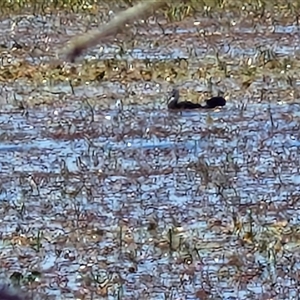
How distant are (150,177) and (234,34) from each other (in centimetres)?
560

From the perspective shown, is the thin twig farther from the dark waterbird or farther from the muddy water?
the dark waterbird

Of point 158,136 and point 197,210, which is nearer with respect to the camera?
point 197,210

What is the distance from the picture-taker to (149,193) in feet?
20.6

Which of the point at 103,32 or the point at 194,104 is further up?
the point at 103,32

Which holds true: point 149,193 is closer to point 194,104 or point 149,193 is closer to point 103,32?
point 194,104

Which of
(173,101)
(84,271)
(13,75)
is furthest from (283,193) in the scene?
(13,75)

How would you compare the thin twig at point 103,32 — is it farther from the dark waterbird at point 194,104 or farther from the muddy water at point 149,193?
the dark waterbird at point 194,104

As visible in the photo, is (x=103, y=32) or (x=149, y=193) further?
(x=149, y=193)

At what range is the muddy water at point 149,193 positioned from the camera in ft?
16.4

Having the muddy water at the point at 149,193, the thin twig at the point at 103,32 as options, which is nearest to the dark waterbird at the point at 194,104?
the muddy water at the point at 149,193

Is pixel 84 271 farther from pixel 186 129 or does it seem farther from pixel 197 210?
pixel 186 129

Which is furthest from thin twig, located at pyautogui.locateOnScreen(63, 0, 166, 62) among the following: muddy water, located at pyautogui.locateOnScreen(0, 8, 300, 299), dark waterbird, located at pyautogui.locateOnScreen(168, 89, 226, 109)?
dark waterbird, located at pyautogui.locateOnScreen(168, 89, 226, 109)

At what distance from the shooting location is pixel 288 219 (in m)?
5.77

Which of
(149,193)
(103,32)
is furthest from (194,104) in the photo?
(103,32)
